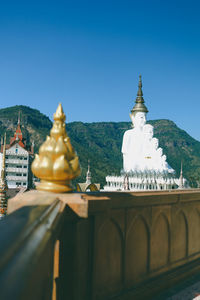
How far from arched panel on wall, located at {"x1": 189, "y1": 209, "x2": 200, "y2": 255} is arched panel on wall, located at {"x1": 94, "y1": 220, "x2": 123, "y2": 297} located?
212 cm

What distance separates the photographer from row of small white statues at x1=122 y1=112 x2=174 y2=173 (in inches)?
1089

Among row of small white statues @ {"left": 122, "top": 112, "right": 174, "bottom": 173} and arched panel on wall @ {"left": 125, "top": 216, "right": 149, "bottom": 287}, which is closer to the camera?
arched panel on wall @ {"left": 125, "top": 216, "right": 149, "bottom": 287}

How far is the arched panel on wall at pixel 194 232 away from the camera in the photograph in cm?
548

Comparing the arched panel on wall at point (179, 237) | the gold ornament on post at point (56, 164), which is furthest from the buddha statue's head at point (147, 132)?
the gold ornament on post at point (56, 164)

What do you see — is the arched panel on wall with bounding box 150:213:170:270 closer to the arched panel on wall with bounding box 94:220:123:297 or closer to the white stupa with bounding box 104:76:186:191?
the arched panel on wall with bounding box 94:220:123:297

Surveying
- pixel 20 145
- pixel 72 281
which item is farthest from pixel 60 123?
pixel 20 145

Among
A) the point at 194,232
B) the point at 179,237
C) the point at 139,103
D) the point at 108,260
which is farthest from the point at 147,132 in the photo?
the point at 108,260

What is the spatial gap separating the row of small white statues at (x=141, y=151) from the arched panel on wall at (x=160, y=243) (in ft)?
72.2

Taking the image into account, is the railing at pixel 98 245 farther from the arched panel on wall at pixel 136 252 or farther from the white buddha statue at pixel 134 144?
the white buddha statue at pixel 134 144

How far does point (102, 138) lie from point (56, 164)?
170538 mm

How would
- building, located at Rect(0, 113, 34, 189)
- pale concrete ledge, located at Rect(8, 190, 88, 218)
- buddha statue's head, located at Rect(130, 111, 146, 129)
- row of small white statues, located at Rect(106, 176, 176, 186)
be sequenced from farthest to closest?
building, located at Rect(0, 113, 34, 189) < buddha statue's head, located at Rect(130, 111, 146, 129) < row of small white statues, located at Rect(106, 176, 176, 186) < pale concrete ledge, located at Rect(8, 190, 88, 218)

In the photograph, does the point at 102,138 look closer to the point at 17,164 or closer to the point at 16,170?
the point at 17,164

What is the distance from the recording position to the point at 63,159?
259cm

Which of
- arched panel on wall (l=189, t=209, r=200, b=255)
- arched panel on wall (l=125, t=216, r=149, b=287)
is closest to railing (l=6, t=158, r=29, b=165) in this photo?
arched panel on wall (l=189, t=209, r=200, b=255)
